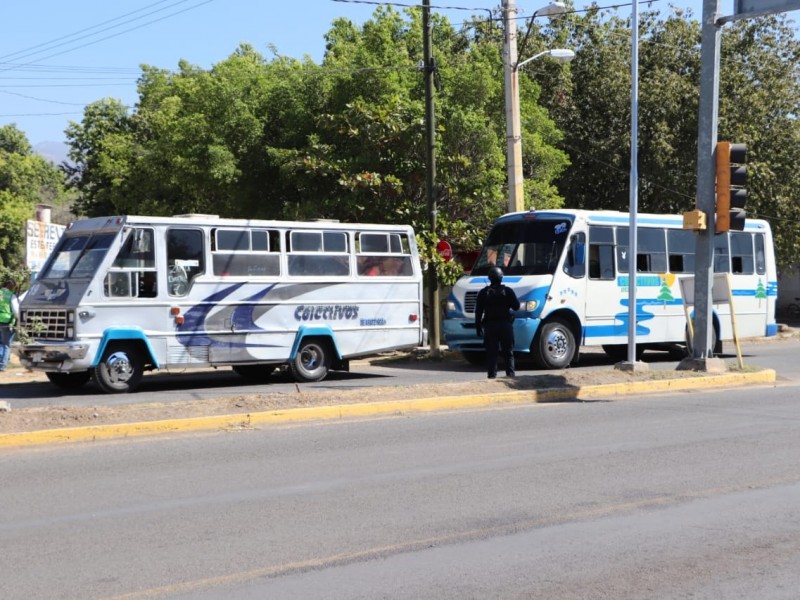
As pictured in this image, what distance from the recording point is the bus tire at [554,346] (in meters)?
19.6

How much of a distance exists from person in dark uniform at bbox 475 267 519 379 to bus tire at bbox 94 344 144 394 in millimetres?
5242

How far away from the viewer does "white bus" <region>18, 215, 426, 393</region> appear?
612 inches

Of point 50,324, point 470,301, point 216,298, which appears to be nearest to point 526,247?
point 470,301

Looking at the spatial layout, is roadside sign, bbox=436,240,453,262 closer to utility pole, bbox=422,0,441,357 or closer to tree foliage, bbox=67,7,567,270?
utility pole, bbox=422,0,441,357

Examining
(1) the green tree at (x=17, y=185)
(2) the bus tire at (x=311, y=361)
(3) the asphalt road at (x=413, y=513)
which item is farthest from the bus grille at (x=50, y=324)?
(1) the green tree at (x=17, y=185)

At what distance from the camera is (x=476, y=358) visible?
69.8 ft

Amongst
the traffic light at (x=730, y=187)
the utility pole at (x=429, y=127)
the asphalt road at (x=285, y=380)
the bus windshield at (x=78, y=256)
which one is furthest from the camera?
the utility pole at (x=429, y=127)

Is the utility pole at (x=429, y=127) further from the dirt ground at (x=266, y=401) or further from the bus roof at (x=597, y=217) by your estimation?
the dirt ground at (x=266, y=401)

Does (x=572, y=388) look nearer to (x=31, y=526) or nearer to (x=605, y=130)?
(x=31, y=526)

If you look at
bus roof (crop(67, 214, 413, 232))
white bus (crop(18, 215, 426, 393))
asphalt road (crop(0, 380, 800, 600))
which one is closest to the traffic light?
asphalt road (crop(0, 380, 800, 600))

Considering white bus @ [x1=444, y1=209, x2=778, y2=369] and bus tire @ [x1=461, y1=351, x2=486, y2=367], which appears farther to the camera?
bus tire @ [x1=461, y1=351, x2=486, y2=367]

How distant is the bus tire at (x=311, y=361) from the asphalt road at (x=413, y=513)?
215 inches

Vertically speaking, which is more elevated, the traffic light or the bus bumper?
the traffic light

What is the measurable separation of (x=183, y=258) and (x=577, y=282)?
7749 mm
